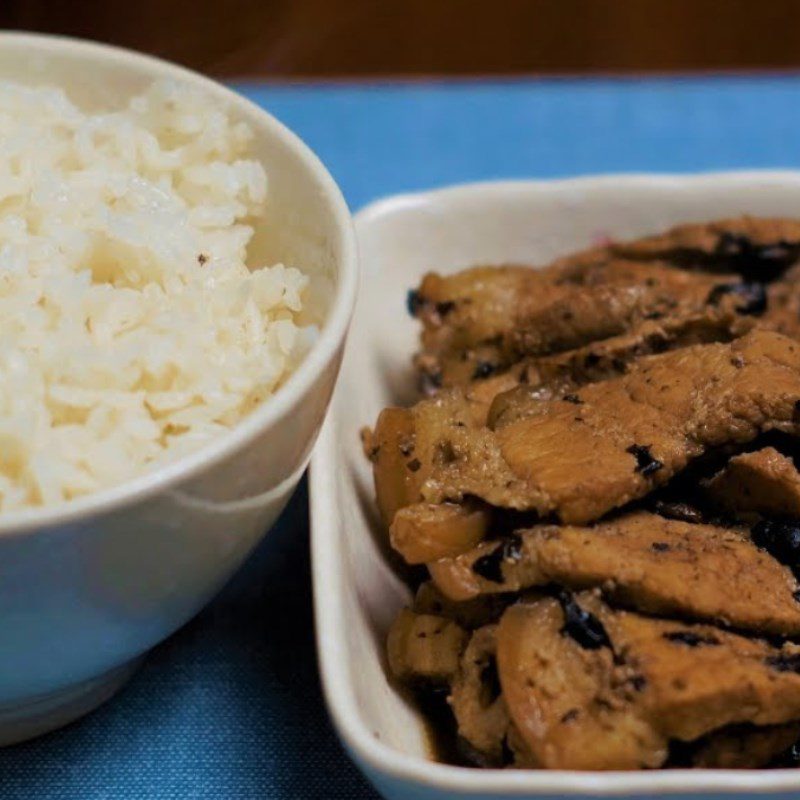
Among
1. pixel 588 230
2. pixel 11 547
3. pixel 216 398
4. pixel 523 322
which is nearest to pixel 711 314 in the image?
pixel 523 322

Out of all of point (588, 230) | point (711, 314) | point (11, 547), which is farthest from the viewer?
point (588, 230)

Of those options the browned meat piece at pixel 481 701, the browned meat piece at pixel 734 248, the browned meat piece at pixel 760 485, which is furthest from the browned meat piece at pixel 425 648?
the browned meat piece at pixel 734 248

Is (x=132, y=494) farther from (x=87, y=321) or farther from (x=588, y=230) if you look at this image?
(x=588, y=230)

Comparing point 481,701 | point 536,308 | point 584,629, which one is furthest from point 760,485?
point 536,308

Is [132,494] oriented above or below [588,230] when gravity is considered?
above

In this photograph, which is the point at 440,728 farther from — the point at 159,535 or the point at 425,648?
the point at 159,535

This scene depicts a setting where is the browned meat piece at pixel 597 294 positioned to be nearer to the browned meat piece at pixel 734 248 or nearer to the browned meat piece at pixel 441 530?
the browned meat piece at pixel 734 248
